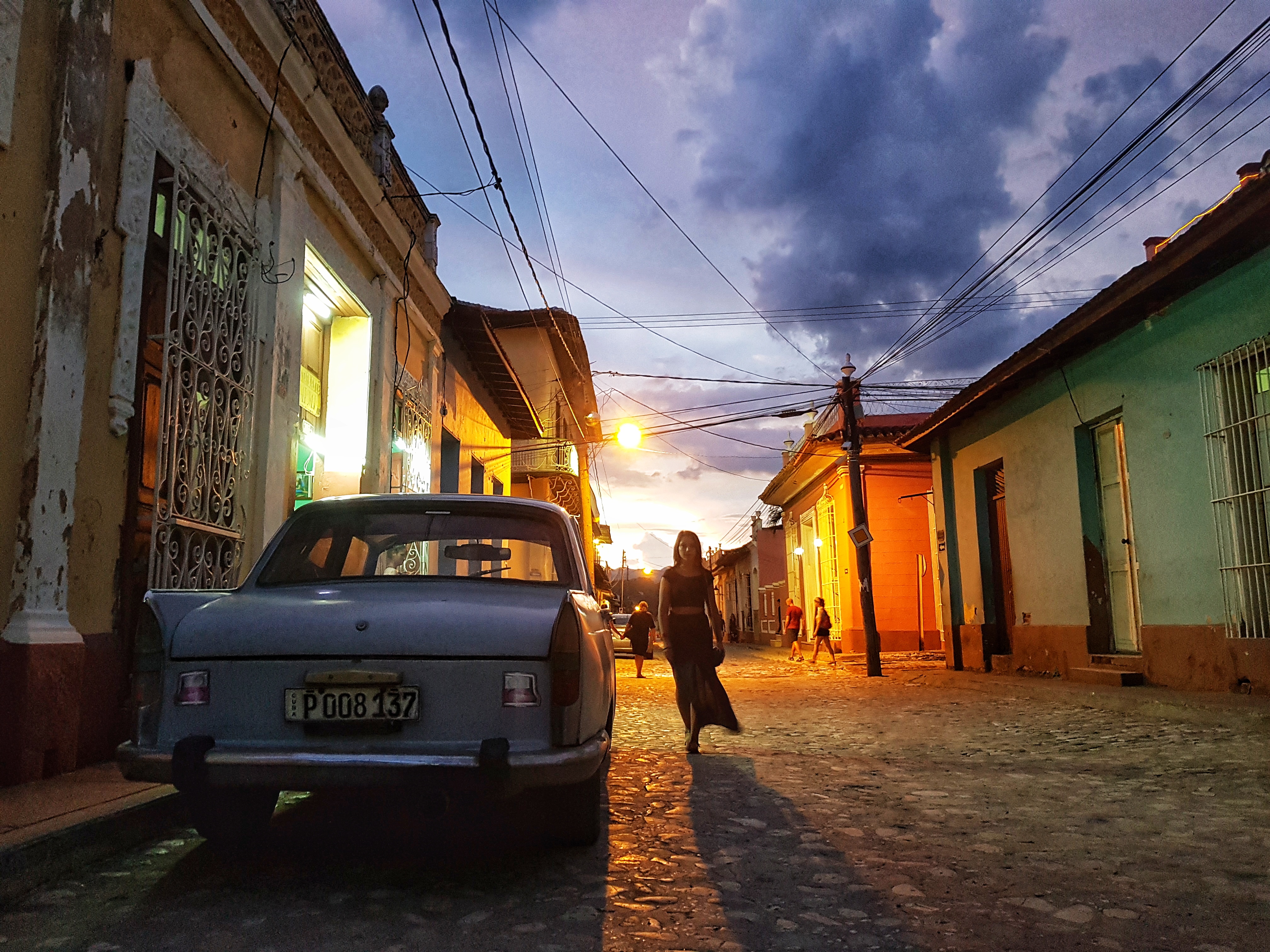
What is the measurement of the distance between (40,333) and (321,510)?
5.88 ft

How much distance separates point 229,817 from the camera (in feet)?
12.0

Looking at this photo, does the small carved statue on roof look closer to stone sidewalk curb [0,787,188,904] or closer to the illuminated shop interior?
the illuminated shop interior

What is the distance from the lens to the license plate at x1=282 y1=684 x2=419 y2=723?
320 centimetres

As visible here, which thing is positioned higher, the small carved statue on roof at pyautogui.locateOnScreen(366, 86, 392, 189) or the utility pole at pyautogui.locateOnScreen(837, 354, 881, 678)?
the small carved statue on roof at pyautogui.locateOnScreen(366, 86, 392, 189)

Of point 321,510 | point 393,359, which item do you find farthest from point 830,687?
point 321,510

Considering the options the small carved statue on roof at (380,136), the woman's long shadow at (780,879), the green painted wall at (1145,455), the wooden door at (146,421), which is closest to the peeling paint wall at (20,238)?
the wooden door at (146,421)

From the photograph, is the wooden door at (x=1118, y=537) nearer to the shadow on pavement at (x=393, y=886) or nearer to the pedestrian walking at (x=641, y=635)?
the pedestrian walking at (x=641, y=635)

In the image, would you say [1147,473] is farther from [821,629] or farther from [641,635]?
[821,629]

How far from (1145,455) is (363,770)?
948 cm

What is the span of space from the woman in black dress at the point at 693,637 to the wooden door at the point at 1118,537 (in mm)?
6239

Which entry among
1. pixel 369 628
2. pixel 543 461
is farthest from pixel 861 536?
pixel 369 628

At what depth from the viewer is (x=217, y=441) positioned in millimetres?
6891

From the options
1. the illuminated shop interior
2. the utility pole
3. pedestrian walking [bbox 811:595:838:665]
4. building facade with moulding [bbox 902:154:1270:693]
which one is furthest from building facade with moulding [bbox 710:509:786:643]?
the illuminated shop interior

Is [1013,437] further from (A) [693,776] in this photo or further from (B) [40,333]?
(B) [40,333]
